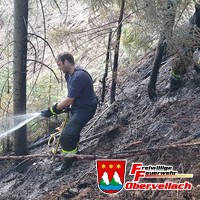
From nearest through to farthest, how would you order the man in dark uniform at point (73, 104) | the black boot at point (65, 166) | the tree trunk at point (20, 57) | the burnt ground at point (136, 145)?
the burnt ground at point (136, 145) < the man in dark uniform at point (73, 104) < the black boot at point (65, 166) < the tree trunk at point (20, 57)

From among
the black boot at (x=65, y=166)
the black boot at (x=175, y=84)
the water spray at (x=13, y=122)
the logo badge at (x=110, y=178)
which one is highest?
the black boot at (x=175, y=84)

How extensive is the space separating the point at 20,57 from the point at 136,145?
2.66 m

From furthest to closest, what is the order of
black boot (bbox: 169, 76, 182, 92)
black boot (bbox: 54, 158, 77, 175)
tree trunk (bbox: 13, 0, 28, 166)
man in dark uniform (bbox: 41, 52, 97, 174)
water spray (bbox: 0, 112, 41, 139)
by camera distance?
black boot (bbox: 169, 76, 182, 92) < water spray (bbox: 0, 112, 41, 139) < tree trunk (bbox: 13, 0, 28, 166) < black boot (bbox: 54, 158, 77, 175) < man in dark uniform (bbox: 41, 52, 97, 174)

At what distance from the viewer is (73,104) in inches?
233

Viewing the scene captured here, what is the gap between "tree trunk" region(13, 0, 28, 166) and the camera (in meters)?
6.04

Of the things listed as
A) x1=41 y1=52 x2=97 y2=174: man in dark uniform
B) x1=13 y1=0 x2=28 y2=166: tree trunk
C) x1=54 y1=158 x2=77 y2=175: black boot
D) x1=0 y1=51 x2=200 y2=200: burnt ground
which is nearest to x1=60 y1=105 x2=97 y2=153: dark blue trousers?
x1=41 y1=52 x2=97 y2=174: man in dark uniform

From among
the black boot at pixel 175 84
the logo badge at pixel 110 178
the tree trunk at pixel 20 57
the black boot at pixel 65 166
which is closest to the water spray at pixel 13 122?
the tree trunk at pixel 20 57

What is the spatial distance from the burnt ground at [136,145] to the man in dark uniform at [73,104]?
0.44m

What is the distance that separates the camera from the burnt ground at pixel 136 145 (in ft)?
14.8

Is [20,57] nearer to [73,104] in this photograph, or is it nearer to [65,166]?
[73,104]

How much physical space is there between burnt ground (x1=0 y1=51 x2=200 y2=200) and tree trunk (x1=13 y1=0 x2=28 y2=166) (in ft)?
3.45

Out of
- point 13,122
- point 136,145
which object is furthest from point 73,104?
point 13,122

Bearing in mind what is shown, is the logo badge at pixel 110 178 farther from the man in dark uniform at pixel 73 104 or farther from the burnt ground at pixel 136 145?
the man in dark uniform at pixel 73 104

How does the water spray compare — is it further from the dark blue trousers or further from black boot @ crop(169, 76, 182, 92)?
black boot @ crop(169, 76, 182, 92)
